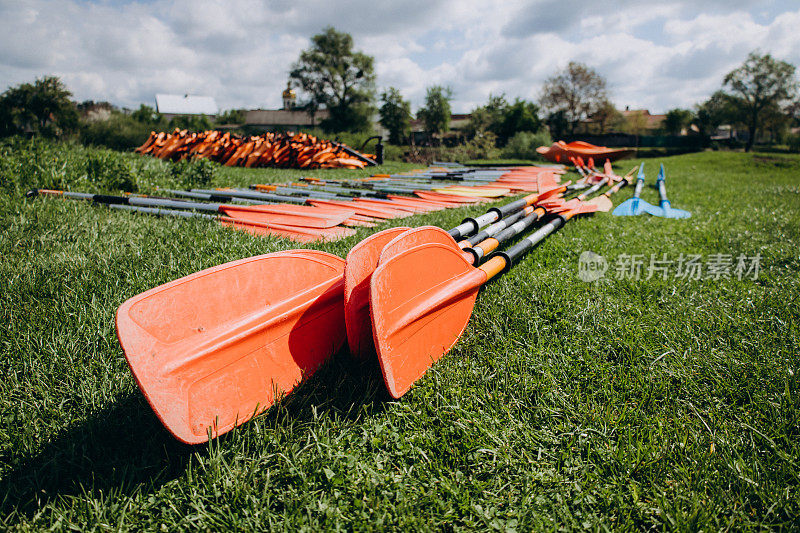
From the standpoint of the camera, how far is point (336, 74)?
39.7 meters

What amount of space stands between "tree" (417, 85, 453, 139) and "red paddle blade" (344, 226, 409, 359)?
25.0 metres

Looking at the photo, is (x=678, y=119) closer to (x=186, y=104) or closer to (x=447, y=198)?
(x=447, y=198)

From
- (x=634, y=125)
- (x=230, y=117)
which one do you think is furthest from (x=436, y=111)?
(x=230, y=117)

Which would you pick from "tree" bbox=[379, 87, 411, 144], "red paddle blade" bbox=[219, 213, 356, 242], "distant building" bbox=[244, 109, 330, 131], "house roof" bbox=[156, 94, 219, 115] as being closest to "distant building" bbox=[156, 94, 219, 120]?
"house roof" bbox=[156, 94, 219, 115]

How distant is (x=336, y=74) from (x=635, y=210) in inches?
1583

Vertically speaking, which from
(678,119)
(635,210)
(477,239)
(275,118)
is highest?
(275,118)

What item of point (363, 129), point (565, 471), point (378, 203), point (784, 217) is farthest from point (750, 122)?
point (565, 471)

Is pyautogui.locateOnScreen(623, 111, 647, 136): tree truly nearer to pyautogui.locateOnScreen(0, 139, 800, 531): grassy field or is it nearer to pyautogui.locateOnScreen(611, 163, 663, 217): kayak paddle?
pyautogui.locateOnScreen(611, 163, 663, 217): kayak paddle

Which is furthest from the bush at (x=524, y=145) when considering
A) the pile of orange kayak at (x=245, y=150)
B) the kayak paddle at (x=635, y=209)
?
the kayak paddle at (x=635, y=209)

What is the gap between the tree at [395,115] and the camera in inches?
1016

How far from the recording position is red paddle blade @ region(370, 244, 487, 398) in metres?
1.33

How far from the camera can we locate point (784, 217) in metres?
4.60

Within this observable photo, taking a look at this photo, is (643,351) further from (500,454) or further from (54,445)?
(54,445)

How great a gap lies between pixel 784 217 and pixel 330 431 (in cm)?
575
